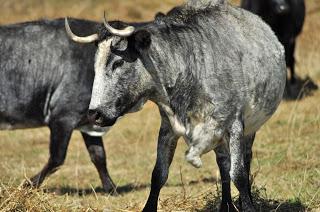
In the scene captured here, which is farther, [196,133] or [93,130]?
[93,130]

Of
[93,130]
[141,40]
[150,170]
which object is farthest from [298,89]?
[141,40]

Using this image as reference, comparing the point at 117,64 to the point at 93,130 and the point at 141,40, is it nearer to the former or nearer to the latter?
the point at 141,40

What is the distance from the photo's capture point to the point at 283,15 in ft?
51.3

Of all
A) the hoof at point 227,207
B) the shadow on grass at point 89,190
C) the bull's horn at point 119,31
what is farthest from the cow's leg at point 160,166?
the shadow on grass at point 89,190

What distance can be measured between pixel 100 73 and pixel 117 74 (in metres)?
0.13

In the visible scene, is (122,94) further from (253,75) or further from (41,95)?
(41,95)

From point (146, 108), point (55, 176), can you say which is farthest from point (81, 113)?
point (146, 108)

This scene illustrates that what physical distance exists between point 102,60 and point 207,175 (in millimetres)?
4657

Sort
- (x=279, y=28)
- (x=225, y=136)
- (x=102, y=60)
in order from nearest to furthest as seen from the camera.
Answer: (x=102, y=60)
(x=225, y=136)
(x=279, y=28)

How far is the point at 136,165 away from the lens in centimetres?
1186

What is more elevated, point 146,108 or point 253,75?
point 253,75

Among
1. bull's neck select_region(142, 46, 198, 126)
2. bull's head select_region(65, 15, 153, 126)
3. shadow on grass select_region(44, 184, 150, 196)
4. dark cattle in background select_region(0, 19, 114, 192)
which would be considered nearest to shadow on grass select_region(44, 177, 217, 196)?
shadow on grass select_region(44, 184, 150, 196)

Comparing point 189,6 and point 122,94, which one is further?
point 189,6

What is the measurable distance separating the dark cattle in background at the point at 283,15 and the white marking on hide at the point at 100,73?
909 centimetres
